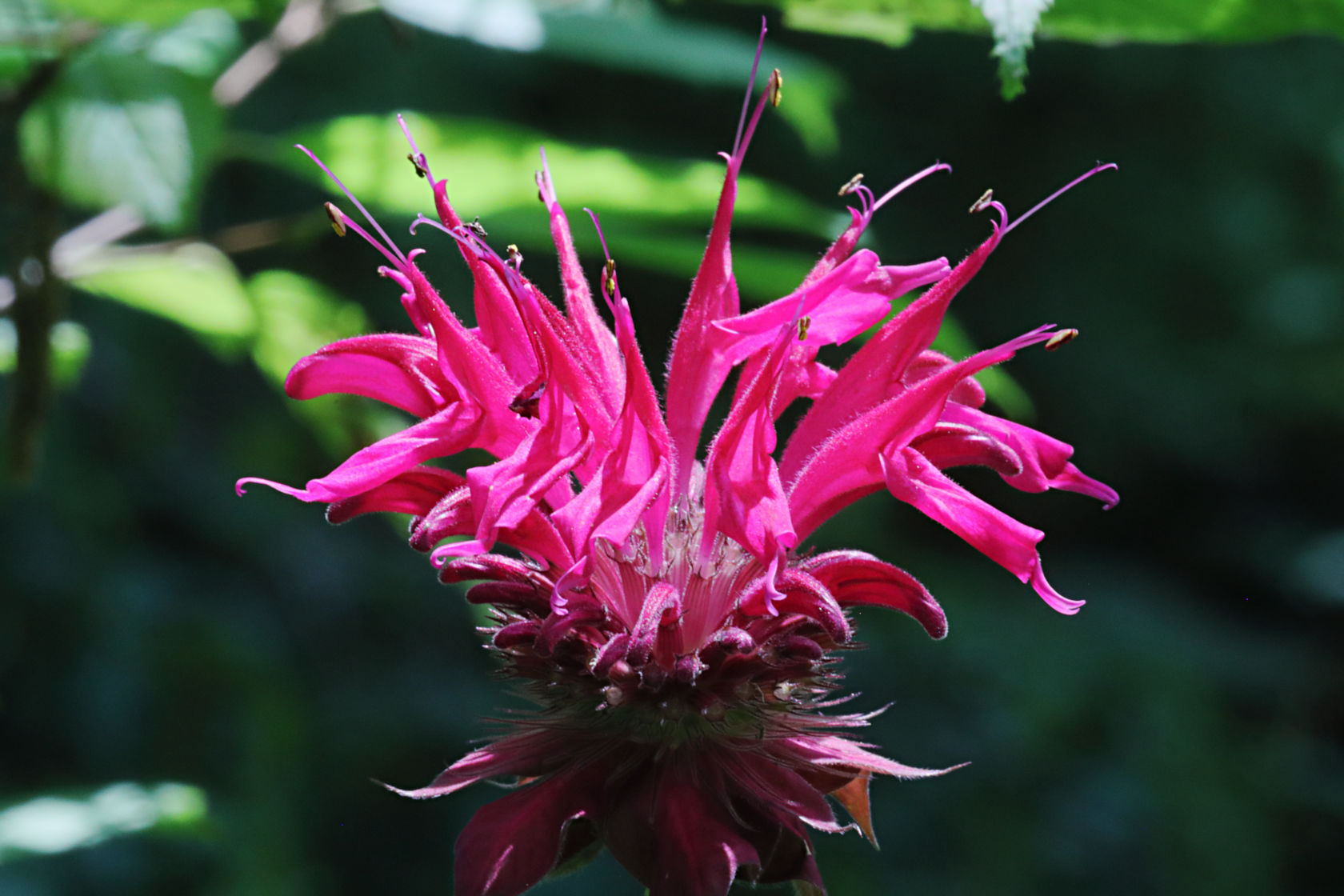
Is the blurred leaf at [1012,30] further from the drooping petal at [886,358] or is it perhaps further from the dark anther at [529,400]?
the dark anther at [529,400]

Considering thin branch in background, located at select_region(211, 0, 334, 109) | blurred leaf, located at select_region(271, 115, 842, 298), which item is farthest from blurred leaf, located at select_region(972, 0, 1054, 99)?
thin branch in background, located at select_region(211, 0, 334, 109)

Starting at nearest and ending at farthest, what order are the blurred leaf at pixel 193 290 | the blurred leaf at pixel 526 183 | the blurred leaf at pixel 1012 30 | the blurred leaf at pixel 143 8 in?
the blurred leaf at pixel 1012 30 < the blurred leaf at pixel 143 8 < the blurred leaf at pixel 526 183 < the blurred leaf at pixel 193 290

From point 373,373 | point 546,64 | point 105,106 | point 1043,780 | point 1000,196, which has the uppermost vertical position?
point 546,64

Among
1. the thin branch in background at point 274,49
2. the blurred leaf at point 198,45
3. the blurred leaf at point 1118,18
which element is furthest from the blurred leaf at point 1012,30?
the thin branch in background at point 274,49

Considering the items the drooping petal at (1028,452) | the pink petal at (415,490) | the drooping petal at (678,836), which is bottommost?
the drooping petal at (678,836)

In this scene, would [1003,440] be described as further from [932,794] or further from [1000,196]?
[1000,196]

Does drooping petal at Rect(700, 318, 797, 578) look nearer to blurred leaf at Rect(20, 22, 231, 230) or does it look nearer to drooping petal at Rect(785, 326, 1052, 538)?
drooping petal at Rect(785, 326, 1052, 538)

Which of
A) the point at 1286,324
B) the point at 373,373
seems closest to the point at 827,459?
the point at 373,373
